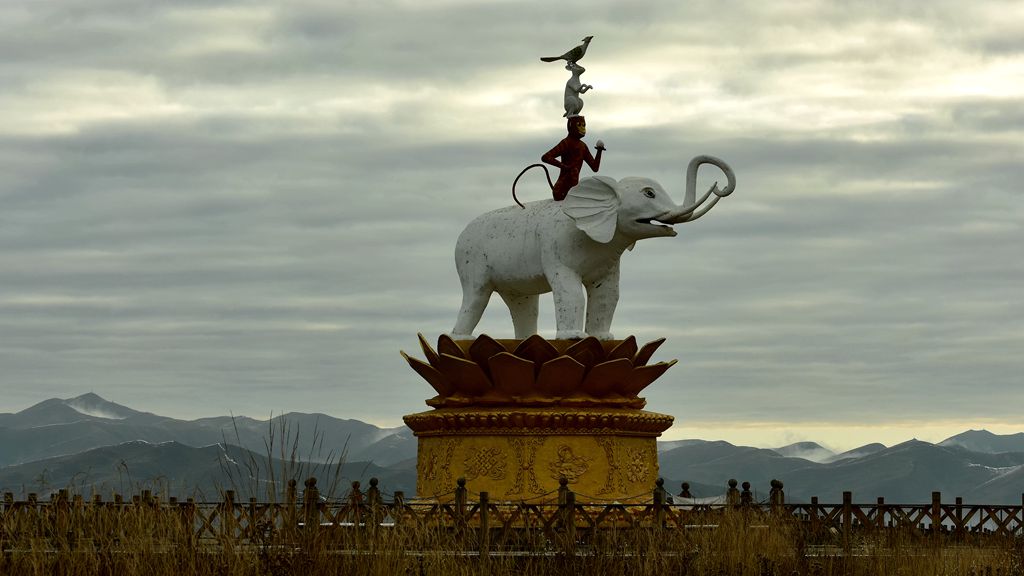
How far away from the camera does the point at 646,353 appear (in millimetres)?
18641

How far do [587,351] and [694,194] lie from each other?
2.29 metres

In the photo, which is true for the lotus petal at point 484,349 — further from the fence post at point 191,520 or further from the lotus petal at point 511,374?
the fence post at point 191,520

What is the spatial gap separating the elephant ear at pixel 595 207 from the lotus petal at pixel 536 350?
1.35 m

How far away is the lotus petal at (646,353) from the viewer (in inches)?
731

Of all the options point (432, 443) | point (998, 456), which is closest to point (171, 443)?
point (998, 456)

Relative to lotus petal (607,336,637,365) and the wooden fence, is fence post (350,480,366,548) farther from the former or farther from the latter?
lotus petal (607,336,637,365)

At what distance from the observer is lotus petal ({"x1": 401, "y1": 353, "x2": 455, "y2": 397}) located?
18.5 m

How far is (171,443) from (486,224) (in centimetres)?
7280

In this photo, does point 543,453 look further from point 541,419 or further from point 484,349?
point 484,349

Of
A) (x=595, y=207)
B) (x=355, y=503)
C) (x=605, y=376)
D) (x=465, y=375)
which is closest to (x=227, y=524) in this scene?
(x=355, y=503)

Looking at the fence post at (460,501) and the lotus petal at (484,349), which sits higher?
the lotus petal at (484,349)

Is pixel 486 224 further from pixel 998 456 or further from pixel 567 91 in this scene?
pixel 998 456

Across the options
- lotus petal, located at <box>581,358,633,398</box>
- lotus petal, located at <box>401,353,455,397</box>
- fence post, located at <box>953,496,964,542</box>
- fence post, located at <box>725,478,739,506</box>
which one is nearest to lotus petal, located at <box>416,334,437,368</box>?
lotus petal, located at <box>401,353,455,397</box>

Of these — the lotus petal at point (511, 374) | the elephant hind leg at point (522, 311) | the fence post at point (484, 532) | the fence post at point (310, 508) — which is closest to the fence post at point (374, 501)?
the fence post at point (310, 508)
